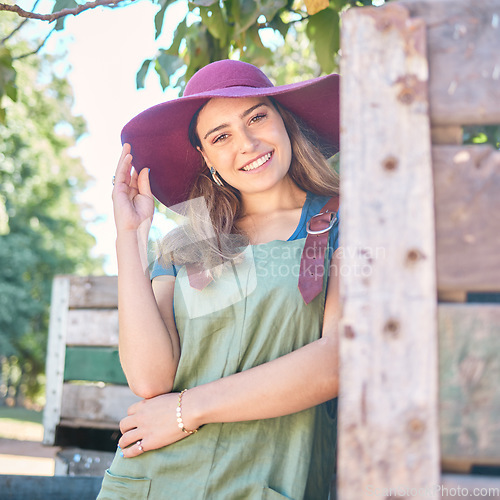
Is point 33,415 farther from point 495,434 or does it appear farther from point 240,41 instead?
point 495,434

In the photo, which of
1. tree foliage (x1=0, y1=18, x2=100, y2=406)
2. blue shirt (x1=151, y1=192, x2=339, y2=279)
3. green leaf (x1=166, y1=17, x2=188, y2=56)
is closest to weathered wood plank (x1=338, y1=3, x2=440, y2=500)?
blue shirt (x1=151, y1=192, x2=339, y2=279)

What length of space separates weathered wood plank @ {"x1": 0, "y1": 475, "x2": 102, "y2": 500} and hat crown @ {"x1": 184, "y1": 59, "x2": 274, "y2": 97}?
1564 millimetres

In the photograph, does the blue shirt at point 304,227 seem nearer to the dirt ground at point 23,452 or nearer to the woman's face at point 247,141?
the woman's face at point 247,141

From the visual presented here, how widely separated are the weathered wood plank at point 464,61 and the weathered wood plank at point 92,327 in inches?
97.2

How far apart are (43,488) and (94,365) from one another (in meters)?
1.00

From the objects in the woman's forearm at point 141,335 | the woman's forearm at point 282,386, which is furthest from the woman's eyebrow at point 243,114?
the woman's forearm at point 282,386

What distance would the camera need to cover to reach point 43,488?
2.27 meters

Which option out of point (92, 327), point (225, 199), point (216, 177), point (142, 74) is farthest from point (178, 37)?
point (92, 327)

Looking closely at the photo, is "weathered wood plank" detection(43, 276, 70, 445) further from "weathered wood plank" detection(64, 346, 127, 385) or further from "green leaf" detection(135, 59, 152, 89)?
"green leaf" detection(135, 59, 152, 89)

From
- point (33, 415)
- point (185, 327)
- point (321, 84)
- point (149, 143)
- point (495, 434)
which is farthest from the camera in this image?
point (33, 415)

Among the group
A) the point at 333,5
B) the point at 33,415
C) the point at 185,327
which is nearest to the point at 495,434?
the point at 185,327

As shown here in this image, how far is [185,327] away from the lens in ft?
6.42

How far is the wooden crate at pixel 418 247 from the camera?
3.16 feet

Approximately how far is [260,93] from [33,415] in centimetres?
1624
